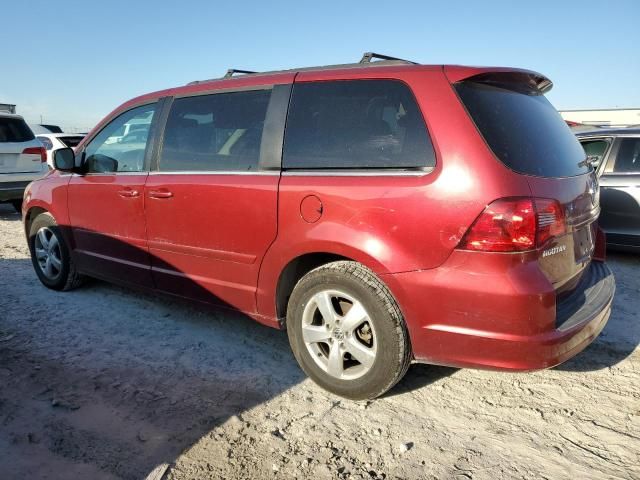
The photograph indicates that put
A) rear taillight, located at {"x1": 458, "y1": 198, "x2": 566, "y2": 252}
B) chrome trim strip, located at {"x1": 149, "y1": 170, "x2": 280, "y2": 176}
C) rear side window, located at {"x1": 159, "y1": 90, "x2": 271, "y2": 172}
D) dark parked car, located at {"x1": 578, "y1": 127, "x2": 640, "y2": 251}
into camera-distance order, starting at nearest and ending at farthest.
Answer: rear taillight, located at {"x1": 458, "y1": 198, "x2": 566, "y2": 252} → chrome trim strip, located at {"x1": 149, "y1": 170, "x2": 280, "y2": 176} → rear side window, located at {"x1": 159, "y1": 90, "x2": 271, "y2": 172} → dark parked car, located at {"x1": 578, "y1": 127, "x2": 640, "y2": 251}

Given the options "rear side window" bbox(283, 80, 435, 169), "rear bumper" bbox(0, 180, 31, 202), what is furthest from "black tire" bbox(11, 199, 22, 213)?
"rear side window" bbox(283, 80, 435, 169)

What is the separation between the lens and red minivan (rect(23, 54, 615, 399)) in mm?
2461

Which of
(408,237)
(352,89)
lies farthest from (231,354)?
(352,89)

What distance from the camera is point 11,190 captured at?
30.5 ft

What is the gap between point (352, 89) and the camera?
300 cm

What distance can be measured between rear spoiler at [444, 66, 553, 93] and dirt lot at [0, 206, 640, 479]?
5.77ft

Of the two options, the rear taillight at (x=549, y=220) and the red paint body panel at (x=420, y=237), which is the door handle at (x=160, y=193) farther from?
the rear taillight at (x=549, y=220)

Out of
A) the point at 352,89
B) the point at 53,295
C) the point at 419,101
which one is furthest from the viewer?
the point at 53,295

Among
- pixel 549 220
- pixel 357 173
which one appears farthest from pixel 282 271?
pixel 549 220

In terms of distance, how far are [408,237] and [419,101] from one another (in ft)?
2.37

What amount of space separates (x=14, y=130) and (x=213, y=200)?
785 cm

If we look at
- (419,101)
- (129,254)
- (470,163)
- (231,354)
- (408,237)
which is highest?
(419,101)

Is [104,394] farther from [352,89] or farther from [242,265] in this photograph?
[352,89]

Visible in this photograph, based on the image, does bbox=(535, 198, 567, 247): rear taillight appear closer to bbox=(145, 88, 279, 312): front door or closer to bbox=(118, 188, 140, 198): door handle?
bbox=(145, 88, 279, 312): front door
